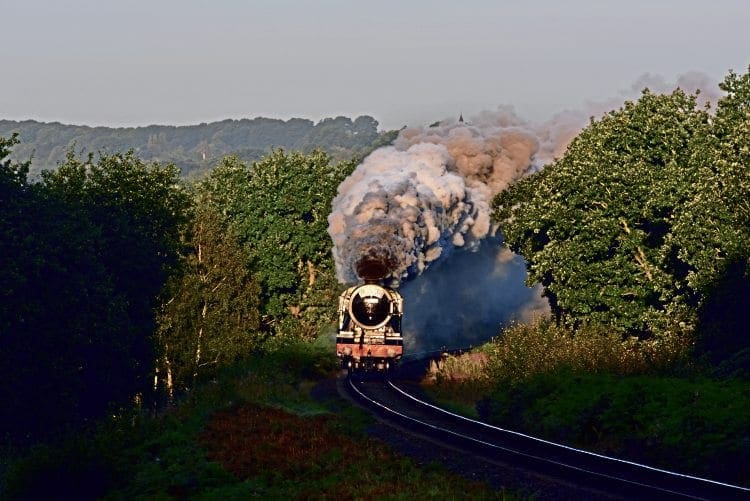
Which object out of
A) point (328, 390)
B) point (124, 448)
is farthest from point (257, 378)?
point (124, 448)

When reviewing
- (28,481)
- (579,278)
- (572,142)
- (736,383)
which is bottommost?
(28,481)

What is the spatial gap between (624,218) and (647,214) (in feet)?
4.08

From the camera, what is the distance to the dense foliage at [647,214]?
140ft

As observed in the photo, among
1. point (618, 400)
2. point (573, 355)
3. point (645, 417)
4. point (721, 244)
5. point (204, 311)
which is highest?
point (721, 244)

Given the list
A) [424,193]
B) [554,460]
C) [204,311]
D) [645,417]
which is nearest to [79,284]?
[424,193]

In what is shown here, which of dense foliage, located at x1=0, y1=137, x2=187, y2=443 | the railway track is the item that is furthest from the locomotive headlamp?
dense foliage, located at x1=0, y1=137, x2=187, y2=443

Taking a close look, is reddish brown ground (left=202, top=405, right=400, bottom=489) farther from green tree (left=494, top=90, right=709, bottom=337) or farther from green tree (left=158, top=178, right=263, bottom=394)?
green tree (left=158, top=178, right=263, bottom=394)

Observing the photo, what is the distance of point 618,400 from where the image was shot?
26609 mm

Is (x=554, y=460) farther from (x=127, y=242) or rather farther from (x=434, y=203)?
(x=127, y=242)

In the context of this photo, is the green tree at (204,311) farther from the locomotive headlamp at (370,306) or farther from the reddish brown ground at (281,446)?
the reddish brown ground at (281,446)

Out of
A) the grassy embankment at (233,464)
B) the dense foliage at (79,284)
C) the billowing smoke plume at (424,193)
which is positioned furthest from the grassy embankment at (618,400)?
the dense foliage at (79,284)

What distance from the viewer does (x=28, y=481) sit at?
78.1 feet

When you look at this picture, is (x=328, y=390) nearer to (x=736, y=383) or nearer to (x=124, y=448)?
(x=124, y=448)

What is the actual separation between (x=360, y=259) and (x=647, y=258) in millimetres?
12855
